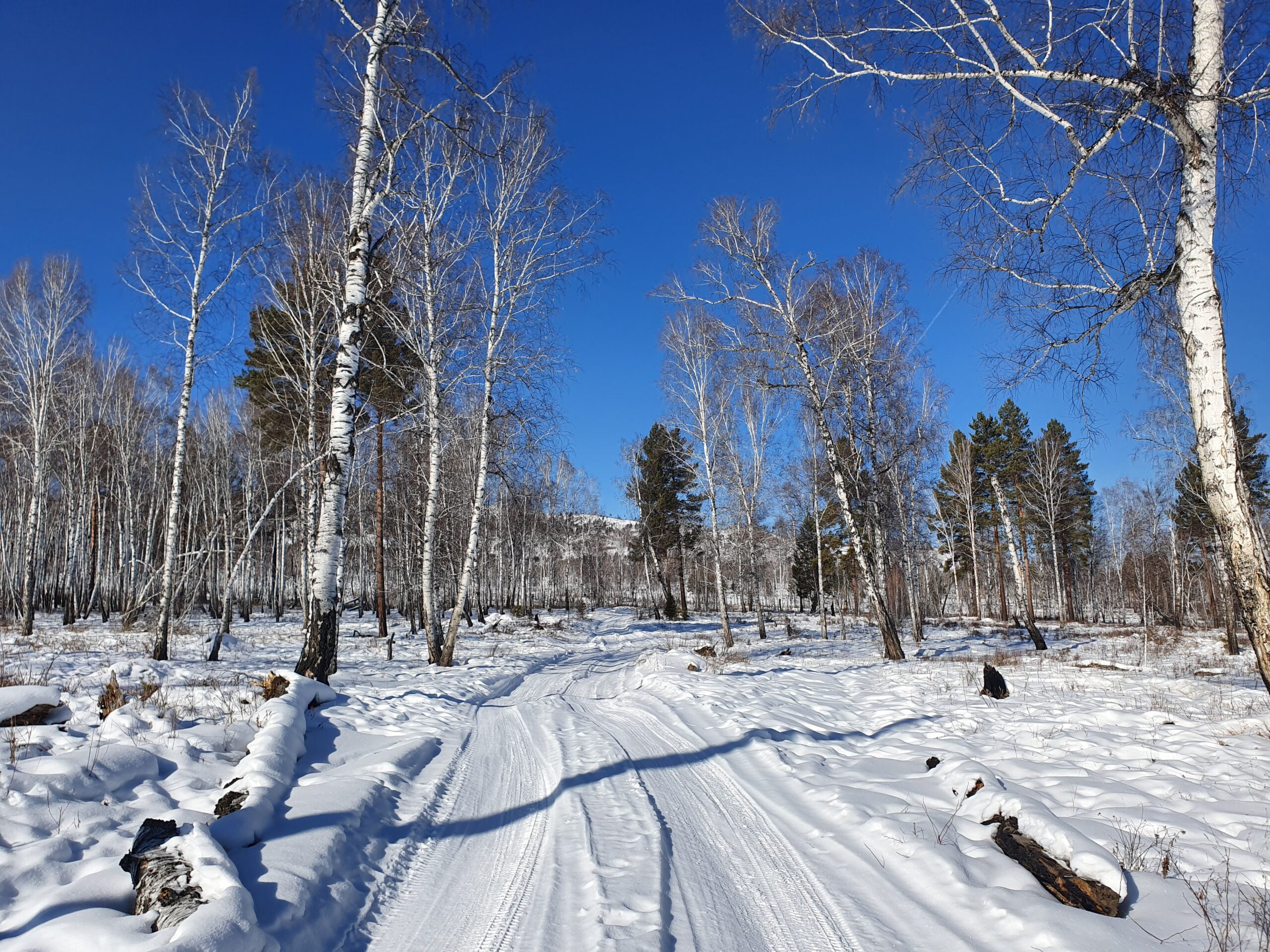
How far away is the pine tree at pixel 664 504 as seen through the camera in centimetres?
3272

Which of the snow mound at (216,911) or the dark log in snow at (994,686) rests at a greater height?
the snow mound at (216,911)

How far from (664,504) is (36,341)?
2535 centimetres

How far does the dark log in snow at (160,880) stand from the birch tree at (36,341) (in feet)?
62.2

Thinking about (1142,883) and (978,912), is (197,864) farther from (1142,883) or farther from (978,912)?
(1142,883)

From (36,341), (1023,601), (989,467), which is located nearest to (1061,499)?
(989,467)

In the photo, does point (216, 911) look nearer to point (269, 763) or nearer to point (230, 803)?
point (230, 803)

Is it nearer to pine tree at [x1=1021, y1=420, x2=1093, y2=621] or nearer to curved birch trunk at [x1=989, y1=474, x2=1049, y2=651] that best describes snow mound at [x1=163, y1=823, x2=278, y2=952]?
curved birch trunk at [x1=989, y1=474, x2=1049, y2=651]

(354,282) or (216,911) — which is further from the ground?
(354,282)

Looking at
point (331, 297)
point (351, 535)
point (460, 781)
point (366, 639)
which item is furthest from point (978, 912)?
point (351, 535)

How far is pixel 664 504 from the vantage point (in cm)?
3322

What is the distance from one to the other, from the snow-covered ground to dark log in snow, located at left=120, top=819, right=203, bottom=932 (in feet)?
0.21

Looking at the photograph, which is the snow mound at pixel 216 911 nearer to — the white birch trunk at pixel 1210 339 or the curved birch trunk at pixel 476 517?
the white birch trunk at pixel 1210 339

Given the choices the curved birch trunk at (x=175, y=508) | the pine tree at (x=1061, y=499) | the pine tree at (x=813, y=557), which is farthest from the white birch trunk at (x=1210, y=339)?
the pine tree at (x=1061, y=499)

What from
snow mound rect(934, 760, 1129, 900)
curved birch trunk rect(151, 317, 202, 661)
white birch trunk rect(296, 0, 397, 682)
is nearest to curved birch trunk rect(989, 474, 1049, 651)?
snow mound rect(934, 760, 1129, 900)
